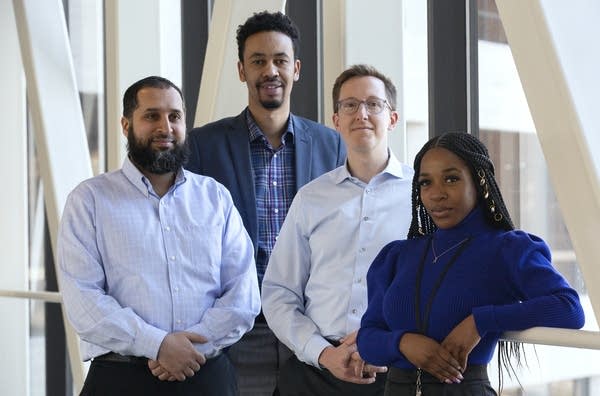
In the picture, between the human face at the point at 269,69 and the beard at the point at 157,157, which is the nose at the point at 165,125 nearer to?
the beard at the point at 157,157

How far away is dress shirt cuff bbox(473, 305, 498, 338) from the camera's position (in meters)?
2.03

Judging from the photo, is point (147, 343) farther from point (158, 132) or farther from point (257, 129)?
point (257, 129)

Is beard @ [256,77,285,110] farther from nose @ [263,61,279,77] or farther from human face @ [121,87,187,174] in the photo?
human face @ [121,87,187,174]

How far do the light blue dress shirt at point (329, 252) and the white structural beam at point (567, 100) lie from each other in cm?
63

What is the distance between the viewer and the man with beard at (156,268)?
2.86m

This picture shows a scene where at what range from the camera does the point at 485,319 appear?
2037 mm

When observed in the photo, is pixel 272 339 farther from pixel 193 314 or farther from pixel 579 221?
pixel 579 221

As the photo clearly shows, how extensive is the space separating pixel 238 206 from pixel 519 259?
4.52 feet

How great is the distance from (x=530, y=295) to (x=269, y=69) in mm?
1513

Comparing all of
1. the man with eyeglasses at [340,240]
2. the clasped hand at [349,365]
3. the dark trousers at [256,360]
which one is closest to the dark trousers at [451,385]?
the clasped hand at [349,365]

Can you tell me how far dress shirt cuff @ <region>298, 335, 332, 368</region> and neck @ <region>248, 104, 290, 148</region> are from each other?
2.80ft

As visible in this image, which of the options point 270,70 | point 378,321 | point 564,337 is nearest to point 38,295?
point 270,70

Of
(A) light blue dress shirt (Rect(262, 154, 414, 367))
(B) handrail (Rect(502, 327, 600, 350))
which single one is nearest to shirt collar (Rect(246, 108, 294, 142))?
(A) light blue dress shirt (Rect(262, 154, 414, 367))

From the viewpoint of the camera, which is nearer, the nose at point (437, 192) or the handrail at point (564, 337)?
the handrail at point (564, 337)
